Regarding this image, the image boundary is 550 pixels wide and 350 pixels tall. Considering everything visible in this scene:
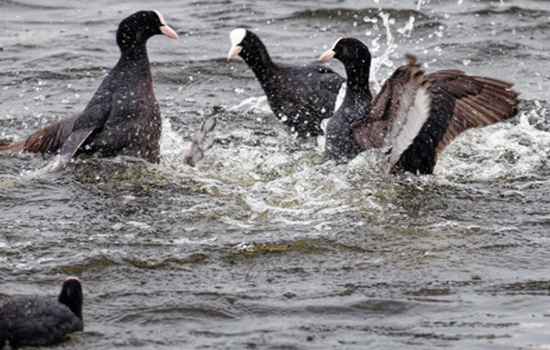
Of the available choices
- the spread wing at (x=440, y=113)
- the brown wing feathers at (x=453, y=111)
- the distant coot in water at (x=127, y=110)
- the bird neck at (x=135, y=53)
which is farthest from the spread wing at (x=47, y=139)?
the brown wing feathers at (x=453, y=111)

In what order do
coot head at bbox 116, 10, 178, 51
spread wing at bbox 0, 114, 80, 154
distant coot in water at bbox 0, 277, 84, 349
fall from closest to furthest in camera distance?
distant coot in water at bbox 0, 277, 84, 349 < coot head at bbox 116, 10, 178, 51 < spread wing at bbox 0, 114, 80, 154

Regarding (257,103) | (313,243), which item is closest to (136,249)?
(313,243)

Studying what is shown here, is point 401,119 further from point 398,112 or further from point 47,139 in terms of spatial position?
point 47,139

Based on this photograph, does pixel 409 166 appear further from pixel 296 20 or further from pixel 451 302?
pixel 296 20

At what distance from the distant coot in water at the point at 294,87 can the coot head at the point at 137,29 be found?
28.0 inches

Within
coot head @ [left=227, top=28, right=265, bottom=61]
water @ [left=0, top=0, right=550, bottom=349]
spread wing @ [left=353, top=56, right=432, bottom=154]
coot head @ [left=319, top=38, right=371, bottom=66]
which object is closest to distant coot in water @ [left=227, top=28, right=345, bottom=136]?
coot head @ [left=227, top=28, right=265, bottom=61]

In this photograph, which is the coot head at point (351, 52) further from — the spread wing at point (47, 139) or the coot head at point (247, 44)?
the spread wing at point (47, 139)

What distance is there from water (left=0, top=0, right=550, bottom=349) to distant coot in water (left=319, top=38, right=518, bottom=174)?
0.14 m

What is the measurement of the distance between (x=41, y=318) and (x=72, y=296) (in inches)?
6.4

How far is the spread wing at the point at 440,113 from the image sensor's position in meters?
6.72

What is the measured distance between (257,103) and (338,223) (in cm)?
300

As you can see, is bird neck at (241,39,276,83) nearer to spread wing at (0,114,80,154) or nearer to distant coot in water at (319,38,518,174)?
distant coot in water at (319,38,518,174)

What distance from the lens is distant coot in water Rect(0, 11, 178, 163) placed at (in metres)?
7.41

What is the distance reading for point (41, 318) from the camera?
4.61m
